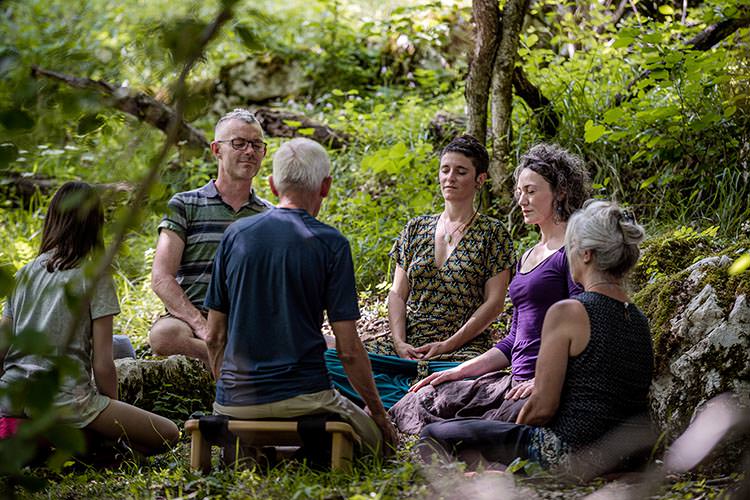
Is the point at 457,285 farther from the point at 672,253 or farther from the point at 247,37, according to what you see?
the point at 247,37

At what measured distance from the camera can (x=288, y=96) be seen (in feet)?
34.1

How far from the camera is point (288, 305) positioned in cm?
312

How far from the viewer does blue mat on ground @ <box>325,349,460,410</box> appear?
435 cm

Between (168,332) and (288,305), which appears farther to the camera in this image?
(168,332)

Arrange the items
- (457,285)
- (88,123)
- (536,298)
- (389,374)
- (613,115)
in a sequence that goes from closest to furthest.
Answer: (88,123)
(536,298)
(389,374)
(457,285)
(613,115)

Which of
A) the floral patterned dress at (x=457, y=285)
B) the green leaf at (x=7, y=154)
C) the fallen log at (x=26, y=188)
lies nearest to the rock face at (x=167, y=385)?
the floral patterned dress at (x=457, y=285)

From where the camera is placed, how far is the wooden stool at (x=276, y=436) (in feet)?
10.0

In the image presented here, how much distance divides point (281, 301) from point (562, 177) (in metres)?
1.70

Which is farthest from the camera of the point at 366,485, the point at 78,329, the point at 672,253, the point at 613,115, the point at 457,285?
the point at 613,115

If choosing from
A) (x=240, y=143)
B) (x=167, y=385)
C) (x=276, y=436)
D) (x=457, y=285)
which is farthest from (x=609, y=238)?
(x=167, y=385)

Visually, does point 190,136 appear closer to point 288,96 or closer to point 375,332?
point 288,96

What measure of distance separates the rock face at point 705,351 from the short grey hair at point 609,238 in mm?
443

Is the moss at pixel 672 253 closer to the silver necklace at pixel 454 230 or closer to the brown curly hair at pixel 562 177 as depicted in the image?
the brown curly hair at pixel 562 177

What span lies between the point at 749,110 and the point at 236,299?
167 inches
